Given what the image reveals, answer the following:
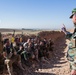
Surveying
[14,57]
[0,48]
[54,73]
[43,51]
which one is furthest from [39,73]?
[43,51]

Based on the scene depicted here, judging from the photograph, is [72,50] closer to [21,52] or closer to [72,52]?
[72,52]

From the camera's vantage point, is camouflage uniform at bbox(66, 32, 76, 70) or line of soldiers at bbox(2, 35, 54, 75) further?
line of soldiers at bbox(2, 35, 54, 75)

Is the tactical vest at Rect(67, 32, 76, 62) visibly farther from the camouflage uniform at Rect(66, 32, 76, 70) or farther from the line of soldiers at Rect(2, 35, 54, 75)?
the line of soldiers at Rect(2, 35, 54, 75)

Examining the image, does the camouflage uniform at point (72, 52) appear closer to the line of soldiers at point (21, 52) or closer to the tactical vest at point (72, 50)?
the tactical vest at point (72, 50)

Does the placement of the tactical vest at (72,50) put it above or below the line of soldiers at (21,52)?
above

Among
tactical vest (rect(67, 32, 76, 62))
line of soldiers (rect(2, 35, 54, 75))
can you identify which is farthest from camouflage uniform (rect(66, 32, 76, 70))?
line of soldiers (rect(2, 35, 54, 75))

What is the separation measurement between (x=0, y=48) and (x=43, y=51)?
23.5 ft

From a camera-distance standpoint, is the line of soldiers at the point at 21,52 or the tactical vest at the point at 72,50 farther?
the line of soldiers at the point at 21,52

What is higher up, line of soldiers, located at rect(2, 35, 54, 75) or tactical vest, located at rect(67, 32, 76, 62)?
tactical vest, located at rect(67, 32, 76, 62)

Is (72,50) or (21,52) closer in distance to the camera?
(72,50)

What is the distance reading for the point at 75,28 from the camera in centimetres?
308

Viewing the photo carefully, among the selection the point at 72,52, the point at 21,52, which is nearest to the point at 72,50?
the point at 72,52

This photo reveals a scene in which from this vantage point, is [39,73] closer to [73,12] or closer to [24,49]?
[24,49]

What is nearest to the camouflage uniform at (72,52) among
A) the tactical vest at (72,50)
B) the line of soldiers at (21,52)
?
the tactical vest at (72,50)
